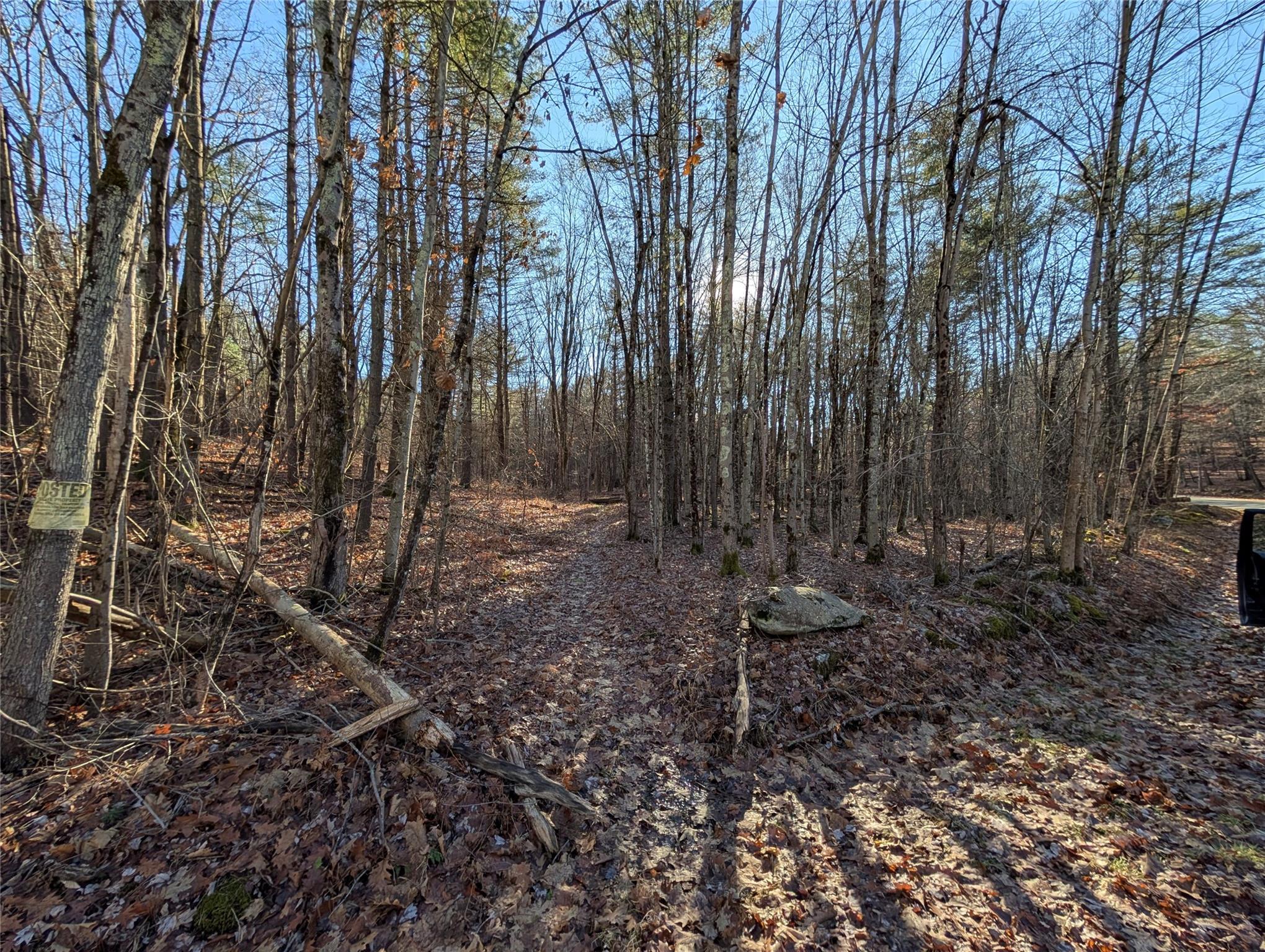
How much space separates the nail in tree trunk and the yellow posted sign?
0.04 metres

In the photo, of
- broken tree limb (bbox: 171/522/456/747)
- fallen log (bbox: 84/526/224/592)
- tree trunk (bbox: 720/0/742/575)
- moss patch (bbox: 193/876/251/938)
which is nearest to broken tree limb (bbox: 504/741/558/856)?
broken tree limb (bbox: 171/522/456/747)

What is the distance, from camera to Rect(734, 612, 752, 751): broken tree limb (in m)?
4.30

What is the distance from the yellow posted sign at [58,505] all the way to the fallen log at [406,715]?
0.98m

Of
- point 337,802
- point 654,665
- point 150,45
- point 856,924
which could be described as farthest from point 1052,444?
point 150,45

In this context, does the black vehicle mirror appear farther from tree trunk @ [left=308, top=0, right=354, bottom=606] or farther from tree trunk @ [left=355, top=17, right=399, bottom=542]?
tree trunk @ [left=355, top=17, right=399, bottom=542]

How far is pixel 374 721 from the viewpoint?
3473 millimetres

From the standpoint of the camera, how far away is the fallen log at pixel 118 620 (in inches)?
146

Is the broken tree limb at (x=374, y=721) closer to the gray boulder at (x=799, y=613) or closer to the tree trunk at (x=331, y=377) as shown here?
the tree trunk at (x=331, y=377)

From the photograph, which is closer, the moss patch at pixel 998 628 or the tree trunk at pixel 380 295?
the moss patch at pixel 998 628

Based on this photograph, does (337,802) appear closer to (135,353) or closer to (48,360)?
(135,353)

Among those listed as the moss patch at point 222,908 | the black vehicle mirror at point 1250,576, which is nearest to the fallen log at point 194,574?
the moss patch at point 222,908

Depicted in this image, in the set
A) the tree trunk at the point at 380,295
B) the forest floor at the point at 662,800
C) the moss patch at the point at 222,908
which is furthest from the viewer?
the tree trunk at the point at 380,295

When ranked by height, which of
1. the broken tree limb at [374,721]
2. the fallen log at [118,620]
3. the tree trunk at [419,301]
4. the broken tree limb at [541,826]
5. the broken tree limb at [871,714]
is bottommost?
the broken tree limb at [871,714]

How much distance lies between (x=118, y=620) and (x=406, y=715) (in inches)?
103
